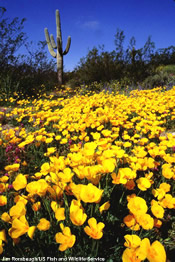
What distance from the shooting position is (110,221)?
1447mm

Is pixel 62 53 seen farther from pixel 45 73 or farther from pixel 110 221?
pixel 110 221

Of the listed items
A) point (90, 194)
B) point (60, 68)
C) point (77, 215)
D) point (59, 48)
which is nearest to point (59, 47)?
point (59, 48)

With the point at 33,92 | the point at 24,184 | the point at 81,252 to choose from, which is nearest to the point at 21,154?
the point at 24,184

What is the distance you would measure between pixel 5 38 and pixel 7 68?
1.42 meters

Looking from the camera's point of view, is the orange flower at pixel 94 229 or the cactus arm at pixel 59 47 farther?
the cactus arm at pixel 59 47

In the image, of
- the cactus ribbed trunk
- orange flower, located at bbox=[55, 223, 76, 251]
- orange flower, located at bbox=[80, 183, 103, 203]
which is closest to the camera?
orange flower, located at bbox=[55, 223, 76, 251]

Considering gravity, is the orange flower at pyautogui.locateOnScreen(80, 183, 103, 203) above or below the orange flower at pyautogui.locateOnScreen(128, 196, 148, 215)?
above

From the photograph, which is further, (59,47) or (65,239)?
(59,47)

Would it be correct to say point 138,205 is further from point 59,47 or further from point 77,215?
point 59,47

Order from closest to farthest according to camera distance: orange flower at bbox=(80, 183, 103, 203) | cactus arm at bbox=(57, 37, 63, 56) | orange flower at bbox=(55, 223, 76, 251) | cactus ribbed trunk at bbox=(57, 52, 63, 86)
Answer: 1. orange flower at bbox=(55, 223, 76, 251)
2. orange flower at bbox=(80, 183, 103, 203)
3. cactus arm at bbox=(57, 37, 63, 56)
4. cactus ribbed trunk at bbox=(57, 52, 63, 86)

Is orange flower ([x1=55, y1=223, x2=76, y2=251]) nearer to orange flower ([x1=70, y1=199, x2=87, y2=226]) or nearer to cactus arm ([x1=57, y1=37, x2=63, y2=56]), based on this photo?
orange flower ([x1=70, y1=199, x2=87, y2=226])

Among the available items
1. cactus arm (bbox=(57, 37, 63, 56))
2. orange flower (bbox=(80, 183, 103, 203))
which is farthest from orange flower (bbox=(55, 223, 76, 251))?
cactus arm (bbox=(57, 37, 63, 56))

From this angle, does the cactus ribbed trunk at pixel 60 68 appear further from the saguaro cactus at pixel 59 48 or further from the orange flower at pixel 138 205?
the orange flower at pixel 138 205

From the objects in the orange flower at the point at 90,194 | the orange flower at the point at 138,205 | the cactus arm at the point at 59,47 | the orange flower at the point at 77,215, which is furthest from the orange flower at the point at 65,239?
the cactus arm at the point at 59,47
